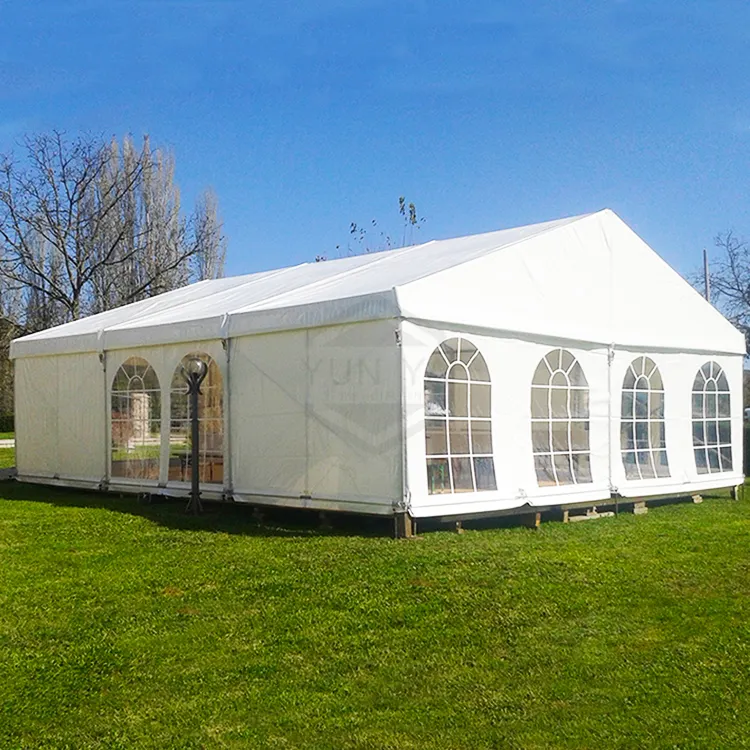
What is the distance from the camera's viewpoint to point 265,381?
980 cm

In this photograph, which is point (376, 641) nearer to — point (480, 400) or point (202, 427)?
point (480, 400)

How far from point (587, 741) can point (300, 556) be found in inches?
167

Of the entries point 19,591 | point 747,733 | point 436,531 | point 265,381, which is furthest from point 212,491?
point 747,733

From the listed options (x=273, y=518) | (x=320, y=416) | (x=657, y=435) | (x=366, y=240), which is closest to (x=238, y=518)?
(x=273, y=518)

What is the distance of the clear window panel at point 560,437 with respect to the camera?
10.1 m

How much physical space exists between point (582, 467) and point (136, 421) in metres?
5.53

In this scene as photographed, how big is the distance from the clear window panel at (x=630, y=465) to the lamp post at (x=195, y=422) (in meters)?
4.98

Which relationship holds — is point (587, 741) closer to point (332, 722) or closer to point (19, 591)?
point (332, 722)

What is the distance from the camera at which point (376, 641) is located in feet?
17.3

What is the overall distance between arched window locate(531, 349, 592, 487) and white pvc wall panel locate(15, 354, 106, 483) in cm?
589

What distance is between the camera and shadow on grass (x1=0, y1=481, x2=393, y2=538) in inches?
363

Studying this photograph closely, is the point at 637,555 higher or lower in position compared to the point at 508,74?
lower

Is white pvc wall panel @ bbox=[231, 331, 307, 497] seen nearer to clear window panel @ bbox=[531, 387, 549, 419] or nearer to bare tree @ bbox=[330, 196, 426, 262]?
clear window panel @ bbox=[531, 387, 549, 419]

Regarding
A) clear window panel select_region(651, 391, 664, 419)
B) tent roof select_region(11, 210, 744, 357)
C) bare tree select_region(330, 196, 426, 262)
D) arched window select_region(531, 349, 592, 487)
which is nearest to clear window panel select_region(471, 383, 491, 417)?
tent roof select_region(11, 210, 744, 357)
